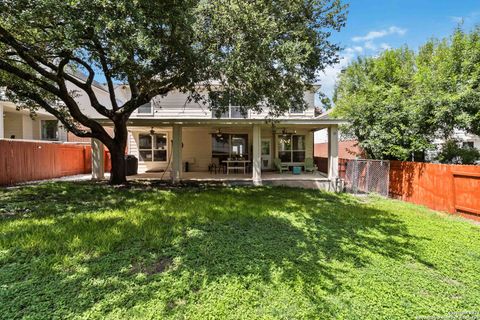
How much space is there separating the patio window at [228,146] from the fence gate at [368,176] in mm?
6836

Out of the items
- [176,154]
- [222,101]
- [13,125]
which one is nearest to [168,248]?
[222,101]

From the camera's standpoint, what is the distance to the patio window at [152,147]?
1820 centimetres

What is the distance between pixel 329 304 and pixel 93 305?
284 centimetres

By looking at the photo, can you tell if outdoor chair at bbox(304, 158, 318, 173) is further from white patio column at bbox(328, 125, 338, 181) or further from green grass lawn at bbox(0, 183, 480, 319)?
green grass lawn at bbox(0, 183, 480, 319)

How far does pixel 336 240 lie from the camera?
563 cm

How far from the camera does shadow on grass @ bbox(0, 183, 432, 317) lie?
3539mm

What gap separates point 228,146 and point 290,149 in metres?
4.04

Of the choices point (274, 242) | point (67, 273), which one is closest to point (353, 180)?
point (274, 242)

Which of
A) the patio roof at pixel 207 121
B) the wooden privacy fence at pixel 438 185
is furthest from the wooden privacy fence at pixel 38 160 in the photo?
the wooden privacy fence at pixel 438 185

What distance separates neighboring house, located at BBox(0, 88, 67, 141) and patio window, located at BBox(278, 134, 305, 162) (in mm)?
15106

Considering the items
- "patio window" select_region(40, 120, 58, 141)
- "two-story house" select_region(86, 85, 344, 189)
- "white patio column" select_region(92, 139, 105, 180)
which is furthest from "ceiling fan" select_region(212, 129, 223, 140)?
"patio window" select_region(40, 120, 58, 141)

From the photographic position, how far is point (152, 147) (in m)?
18.3

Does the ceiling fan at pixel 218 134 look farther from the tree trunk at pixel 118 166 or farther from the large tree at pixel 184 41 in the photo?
the large tree at pixel 184 41

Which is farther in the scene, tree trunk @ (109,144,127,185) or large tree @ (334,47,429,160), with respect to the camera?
tree trunk @ (109,144,127,185)
